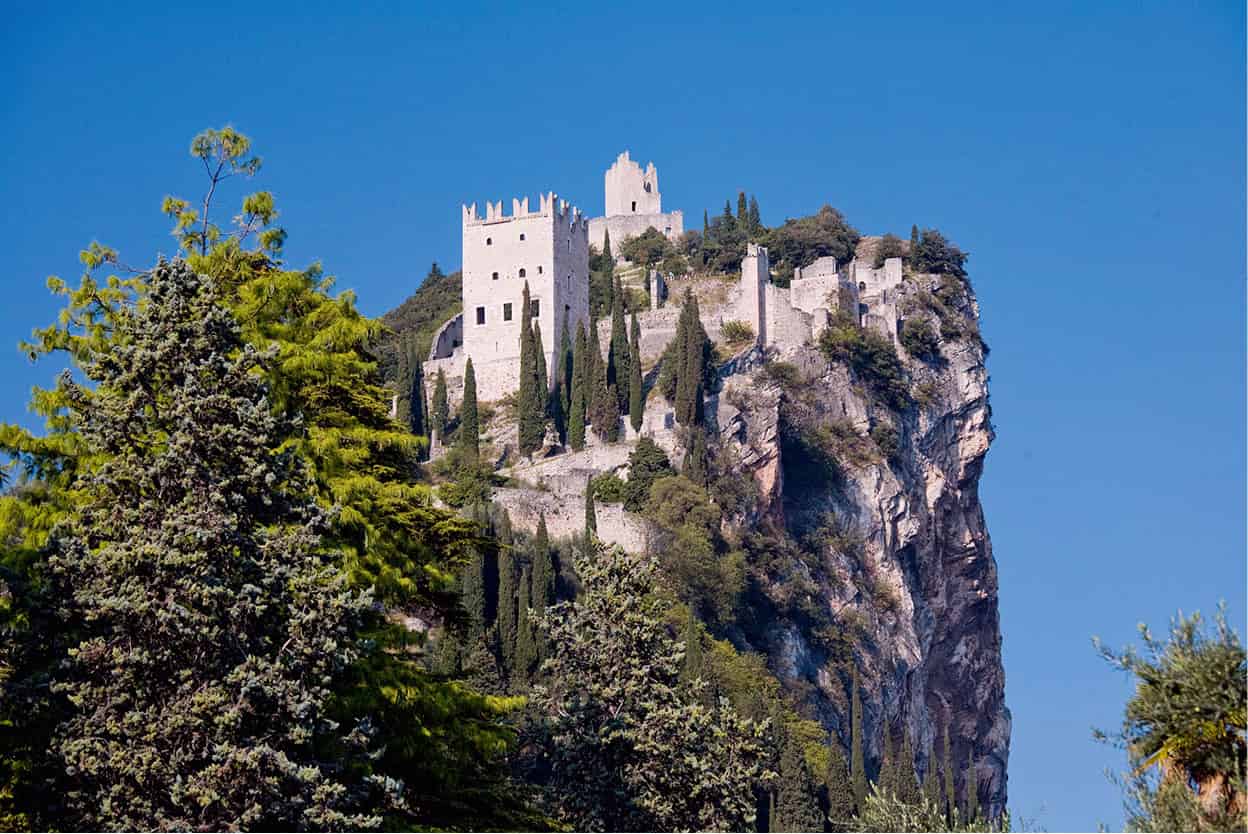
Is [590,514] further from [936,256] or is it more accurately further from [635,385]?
[936,256]

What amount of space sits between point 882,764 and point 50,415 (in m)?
52.9

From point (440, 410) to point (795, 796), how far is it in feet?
105

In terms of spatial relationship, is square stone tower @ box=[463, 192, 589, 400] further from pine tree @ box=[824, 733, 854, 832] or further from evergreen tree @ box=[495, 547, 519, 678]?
pine tree @ box=[824, 733, 854, 832]

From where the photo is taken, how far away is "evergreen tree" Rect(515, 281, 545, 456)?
276ft

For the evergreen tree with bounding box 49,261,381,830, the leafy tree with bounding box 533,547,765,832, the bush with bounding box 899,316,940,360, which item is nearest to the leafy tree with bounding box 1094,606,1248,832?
the evergreen tree with bounding box 49,261,381,830

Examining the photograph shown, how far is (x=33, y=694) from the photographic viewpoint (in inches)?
898

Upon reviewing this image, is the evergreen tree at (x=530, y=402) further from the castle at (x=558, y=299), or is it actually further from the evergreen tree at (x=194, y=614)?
the evergreen tree at (x=194, y=614)

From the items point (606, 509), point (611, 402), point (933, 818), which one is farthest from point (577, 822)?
point (611, 402)

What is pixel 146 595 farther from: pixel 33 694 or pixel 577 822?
pixel 577 822

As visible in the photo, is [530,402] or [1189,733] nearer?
[1189,733]

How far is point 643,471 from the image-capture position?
3100 inches

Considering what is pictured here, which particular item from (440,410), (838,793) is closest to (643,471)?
(440,410)

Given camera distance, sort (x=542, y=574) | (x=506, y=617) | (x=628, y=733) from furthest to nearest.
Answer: (x=542, y=574), (x=506, y=617), (x=628, y=733)

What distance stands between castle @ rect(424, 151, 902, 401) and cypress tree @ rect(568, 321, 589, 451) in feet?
18.9
